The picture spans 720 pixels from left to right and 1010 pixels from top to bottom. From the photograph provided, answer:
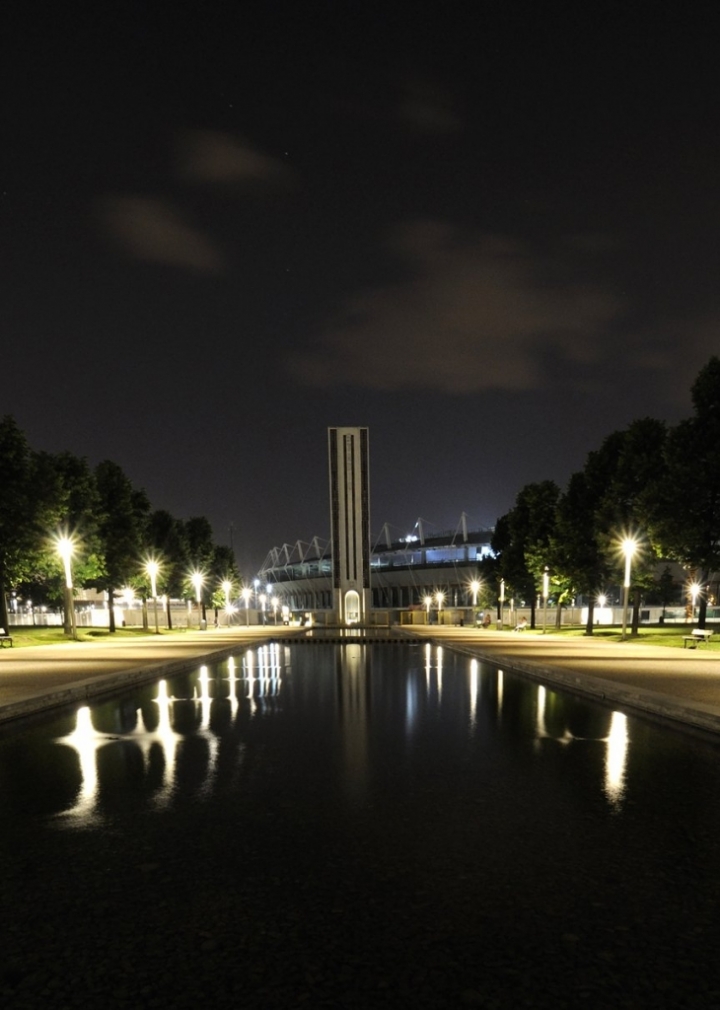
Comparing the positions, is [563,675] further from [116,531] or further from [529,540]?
[529,540]

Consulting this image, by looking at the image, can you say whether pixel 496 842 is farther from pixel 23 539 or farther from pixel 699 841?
pixel 23 539

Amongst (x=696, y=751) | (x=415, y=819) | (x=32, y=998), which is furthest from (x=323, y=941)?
(x=696, y=751)

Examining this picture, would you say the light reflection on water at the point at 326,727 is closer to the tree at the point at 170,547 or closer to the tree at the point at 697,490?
the tree at the point at 697,490

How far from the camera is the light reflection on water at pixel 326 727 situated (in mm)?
9617

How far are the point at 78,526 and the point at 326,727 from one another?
140ft

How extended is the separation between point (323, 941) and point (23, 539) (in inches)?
1641

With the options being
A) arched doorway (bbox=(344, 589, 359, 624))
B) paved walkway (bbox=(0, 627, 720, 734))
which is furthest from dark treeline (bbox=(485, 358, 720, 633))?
arched doorway (bbox=(344, 589, 359, 624))

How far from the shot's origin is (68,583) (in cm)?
4412

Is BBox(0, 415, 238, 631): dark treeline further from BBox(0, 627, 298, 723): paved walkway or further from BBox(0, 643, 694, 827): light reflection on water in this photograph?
BBox(0, 643, 694, 827): light reflection on water

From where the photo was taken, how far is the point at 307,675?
84.7ft

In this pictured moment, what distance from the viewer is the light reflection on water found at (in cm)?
962

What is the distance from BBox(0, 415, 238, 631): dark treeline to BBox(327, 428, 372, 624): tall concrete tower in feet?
159

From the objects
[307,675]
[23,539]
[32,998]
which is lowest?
[307,675]

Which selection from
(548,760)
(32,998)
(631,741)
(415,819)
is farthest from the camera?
(631,741)
